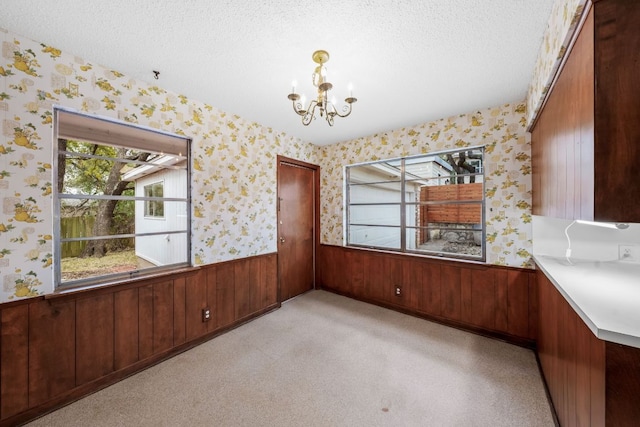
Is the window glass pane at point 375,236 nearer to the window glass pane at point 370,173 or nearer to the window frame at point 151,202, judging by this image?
the window glass pane at point 370,173

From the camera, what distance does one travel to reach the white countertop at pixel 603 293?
0.95 meters

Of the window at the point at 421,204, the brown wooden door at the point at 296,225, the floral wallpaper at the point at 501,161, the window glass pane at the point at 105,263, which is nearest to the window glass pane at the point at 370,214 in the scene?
the window at the point at 421,204

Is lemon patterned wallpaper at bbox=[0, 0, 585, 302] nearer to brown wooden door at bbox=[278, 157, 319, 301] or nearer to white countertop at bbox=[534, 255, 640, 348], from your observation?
brown wooden door at bbox=[278, 157, 319, 301]

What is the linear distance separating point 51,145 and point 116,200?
21.9 inches

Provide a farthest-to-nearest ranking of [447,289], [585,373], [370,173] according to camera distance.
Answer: [370,173] → [447,289] → [585,373]

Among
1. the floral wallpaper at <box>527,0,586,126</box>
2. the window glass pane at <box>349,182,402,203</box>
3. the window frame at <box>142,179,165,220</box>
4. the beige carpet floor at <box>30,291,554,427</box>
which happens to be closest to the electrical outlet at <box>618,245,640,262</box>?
the beige carpet floor at <box>30,291,554,427</box>

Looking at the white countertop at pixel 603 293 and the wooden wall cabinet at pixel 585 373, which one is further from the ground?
the white countertop at pixel 603 293

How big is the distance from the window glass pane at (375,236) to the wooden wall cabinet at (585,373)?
74.0 inches

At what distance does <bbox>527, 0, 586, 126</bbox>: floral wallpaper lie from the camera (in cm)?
115

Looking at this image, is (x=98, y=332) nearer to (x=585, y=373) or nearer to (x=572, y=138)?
(x=585, y=373)

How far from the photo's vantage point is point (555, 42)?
139 cm

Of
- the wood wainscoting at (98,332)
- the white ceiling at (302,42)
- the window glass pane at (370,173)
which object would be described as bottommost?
the wood wainscoting at (98,332)

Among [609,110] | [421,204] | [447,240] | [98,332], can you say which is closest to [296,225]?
[421,204]

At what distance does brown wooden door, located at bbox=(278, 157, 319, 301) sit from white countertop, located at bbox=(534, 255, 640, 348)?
2.99 metres
